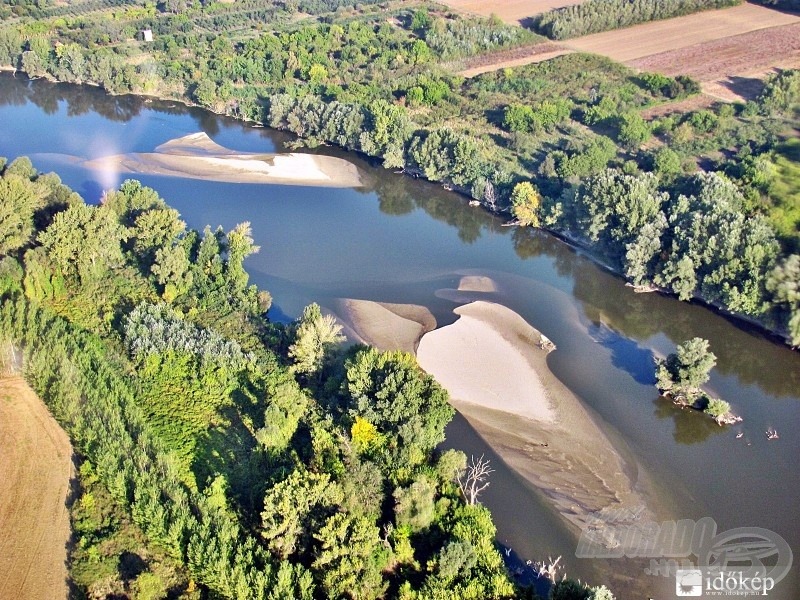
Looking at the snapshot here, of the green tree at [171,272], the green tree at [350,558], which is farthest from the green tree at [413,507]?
the green tree at [171,272]

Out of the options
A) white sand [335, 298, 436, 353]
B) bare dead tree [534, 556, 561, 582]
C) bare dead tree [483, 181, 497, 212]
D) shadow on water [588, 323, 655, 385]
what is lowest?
bare dead tree [534, 556, 561, 582]

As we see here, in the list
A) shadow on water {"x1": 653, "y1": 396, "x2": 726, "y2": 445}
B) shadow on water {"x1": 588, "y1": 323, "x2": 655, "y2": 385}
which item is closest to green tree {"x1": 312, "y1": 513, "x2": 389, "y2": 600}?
shadow on water {"x1": 653, "y1": 396, "x2": 726, "y2": 445}

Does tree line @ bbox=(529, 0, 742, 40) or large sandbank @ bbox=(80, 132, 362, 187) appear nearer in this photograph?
large sandbank @ bbox=(80, 132, 362, 187)

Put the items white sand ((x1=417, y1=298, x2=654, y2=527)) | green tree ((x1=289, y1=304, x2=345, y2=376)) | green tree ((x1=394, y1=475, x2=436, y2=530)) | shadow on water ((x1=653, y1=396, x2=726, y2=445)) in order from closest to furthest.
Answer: green tree ((x1=394, y1=475, x2=436, y2=530)), white sand ((x1=417, y1=298, x2=654, y2=527)), green tree ((x1=289, y1=304, x2=345, y2=376)), shadow on water ((x1=653, y1=396, x2=726, y2=445))

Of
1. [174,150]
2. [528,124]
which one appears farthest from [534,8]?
[174,150]

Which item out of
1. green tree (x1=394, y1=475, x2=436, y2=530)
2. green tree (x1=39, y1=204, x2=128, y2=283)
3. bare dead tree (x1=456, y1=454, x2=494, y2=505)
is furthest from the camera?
green tree (x1=39, y1=204, x2=128, y2=283)

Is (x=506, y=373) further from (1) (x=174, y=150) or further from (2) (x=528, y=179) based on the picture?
(1) (x=174, y=150)

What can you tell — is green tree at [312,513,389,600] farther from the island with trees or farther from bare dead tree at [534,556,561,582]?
the island with trees

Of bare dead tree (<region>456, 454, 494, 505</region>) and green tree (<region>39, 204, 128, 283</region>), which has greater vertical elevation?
green tree (<region>39, 204, 128, 283</region>)
